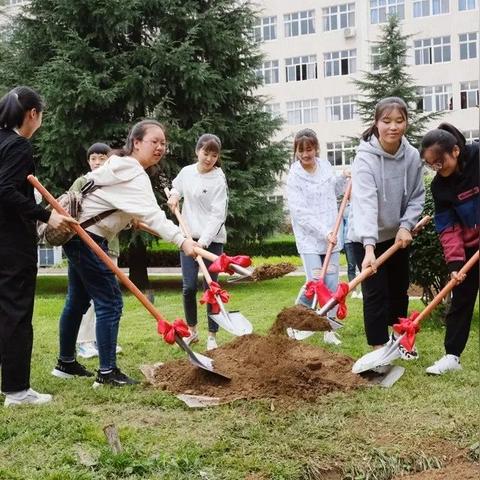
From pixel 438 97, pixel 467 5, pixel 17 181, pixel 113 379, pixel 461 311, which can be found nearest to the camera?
pixel 17 181

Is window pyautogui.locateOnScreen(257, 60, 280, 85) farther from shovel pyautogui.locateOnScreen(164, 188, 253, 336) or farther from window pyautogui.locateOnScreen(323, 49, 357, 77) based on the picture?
shovel pyautogui.locateOnScreen(164, 188, 253, 336)

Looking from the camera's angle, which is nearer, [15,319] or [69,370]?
[15,319]

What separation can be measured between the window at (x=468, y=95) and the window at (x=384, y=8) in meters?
5.06

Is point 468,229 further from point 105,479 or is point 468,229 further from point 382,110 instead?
point 105,479

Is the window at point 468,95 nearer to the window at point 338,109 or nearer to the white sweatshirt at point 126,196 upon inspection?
the window at point 338,109

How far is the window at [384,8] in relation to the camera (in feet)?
125

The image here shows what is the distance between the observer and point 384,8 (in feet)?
126

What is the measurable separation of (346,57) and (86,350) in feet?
120

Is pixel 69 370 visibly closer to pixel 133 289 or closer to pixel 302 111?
pixel 133 289

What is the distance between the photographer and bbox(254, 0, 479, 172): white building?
122ft

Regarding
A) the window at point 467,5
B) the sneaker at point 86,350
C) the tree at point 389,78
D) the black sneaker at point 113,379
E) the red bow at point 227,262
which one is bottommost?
the sneaker at point 86,350

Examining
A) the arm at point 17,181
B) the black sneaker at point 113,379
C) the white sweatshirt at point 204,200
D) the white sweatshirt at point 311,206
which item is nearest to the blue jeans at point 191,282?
the white sweatshirt at point 204,200

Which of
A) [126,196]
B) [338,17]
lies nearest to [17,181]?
[126,196]

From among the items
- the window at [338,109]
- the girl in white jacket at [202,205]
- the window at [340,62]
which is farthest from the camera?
the window at [338,109]
